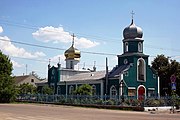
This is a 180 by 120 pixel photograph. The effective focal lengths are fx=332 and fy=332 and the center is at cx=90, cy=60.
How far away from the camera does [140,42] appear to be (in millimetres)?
53094

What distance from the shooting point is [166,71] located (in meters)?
57.4

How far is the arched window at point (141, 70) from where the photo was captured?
2069 inches

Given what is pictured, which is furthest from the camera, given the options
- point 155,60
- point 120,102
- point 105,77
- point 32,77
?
point 32,77

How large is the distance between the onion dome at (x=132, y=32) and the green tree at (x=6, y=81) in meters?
19.1

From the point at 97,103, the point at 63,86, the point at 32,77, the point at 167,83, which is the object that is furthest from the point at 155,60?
the point at 32,77

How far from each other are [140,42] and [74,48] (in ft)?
55.8

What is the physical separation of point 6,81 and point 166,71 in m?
26.9

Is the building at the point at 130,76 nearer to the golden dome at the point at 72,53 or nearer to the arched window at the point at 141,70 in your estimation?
the arched window at the point at 141,70

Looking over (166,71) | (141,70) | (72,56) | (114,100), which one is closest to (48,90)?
(72,56)

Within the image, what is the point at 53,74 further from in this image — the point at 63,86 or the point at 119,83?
the point at 119,83

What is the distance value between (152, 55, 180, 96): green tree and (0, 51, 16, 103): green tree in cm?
2544

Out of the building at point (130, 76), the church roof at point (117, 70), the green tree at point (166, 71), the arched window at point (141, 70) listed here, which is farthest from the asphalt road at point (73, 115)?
the green tree at point (166, 71)

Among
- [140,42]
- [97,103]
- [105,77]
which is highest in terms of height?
[140,42]

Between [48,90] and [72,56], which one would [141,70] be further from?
[48,90]
